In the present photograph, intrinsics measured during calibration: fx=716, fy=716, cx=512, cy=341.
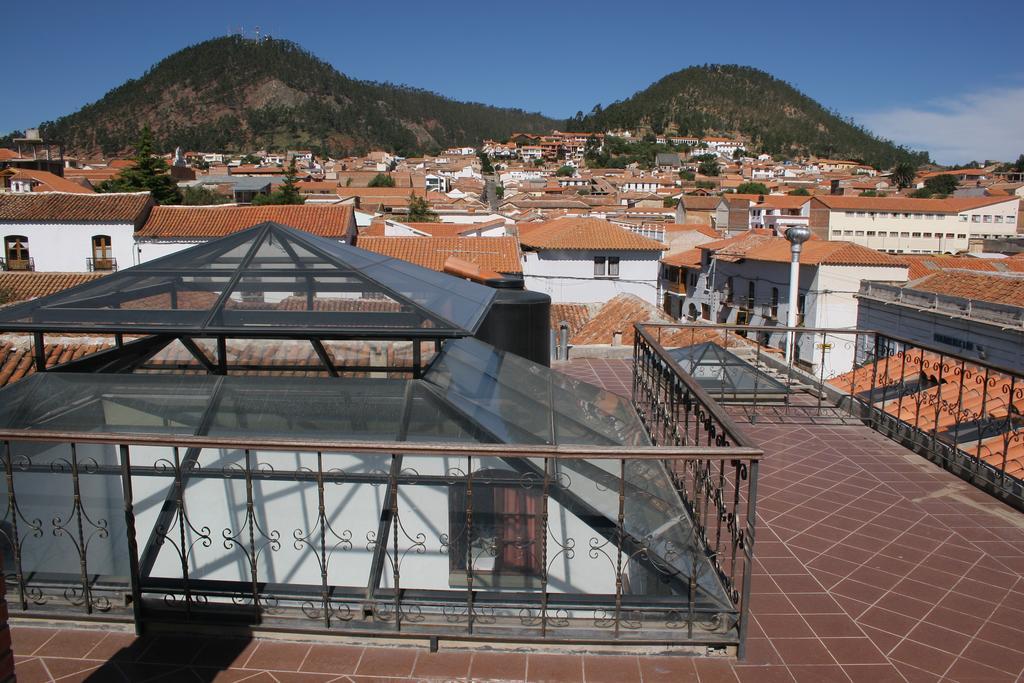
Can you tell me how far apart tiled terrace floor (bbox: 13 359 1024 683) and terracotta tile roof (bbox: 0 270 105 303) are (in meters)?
26.0

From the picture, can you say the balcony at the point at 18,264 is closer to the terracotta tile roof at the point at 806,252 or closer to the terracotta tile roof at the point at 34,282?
the terracotta tile roof at the point at 34,282

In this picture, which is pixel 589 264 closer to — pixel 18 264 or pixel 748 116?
pixel 18 264

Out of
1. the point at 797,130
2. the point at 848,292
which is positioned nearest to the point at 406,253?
the point at 848,292

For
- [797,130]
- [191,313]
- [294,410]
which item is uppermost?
[797,130]

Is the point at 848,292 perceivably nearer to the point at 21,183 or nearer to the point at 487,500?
the point at 487,500

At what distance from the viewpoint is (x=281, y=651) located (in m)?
2.89

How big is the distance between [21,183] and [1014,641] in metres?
57.4

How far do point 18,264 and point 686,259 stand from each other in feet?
123

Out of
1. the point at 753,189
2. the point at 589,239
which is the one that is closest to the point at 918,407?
the point at 589,239

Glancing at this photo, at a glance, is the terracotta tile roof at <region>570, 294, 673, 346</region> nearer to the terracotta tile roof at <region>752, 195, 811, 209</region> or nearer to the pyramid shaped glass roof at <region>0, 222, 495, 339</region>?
the pyramid shaped glass roof at <region>0, 222, 495, 339</region>

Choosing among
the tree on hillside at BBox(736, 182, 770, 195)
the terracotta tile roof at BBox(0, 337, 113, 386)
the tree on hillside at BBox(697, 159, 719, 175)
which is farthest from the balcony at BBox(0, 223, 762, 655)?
the tree on hillside at BBox(697, 159, 719, 175)

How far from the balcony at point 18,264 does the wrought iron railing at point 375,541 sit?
3319cm

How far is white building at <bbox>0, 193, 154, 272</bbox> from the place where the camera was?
30.5 m

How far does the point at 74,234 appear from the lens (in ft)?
101
